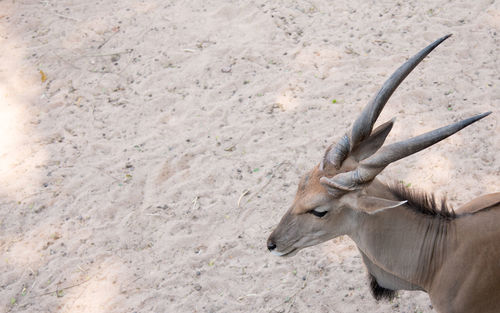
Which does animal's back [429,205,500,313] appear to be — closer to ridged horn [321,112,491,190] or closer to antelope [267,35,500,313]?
antelope [267,35,500,313]

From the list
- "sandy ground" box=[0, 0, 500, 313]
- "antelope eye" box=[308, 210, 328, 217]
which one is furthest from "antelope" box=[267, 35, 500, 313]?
"sandy ground" box=[0, 0, 500, 313]

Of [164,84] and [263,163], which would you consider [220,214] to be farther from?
[164,84]

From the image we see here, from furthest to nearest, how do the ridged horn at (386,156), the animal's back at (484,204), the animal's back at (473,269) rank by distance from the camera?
the animal's back at (484,204) → the animal's back at (473,269) → the ridged horn at (386,156)

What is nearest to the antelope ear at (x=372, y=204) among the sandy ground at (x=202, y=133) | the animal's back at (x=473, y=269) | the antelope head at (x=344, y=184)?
the antelope head at (x=344, y=184)

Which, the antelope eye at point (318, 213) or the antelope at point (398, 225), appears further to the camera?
the antelope eye at point (318, 213)

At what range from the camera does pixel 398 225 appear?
2.91 metres

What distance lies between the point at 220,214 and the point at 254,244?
1.39 ft

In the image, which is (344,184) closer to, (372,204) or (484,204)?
(372,204)

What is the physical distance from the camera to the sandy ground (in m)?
3.96

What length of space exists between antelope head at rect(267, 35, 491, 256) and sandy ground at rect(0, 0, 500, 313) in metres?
0.95

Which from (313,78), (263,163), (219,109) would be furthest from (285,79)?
(263,163)

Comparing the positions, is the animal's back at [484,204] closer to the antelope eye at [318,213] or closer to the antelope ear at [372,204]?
the antelope ear at [372,204]

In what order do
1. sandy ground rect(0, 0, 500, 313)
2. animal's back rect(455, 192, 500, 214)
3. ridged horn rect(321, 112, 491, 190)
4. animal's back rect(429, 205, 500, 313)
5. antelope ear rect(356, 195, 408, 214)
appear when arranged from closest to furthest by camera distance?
ridged horn rect(321, 112, 491, 190) < antelope ear rect(356, 195, 408, 214) < animal's back rect(429, 205, 500, 313) < animal's back rect(455, 192, 500, 214) < sandy ground rect(0, 0, 500, 313)

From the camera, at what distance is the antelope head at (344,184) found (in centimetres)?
262
